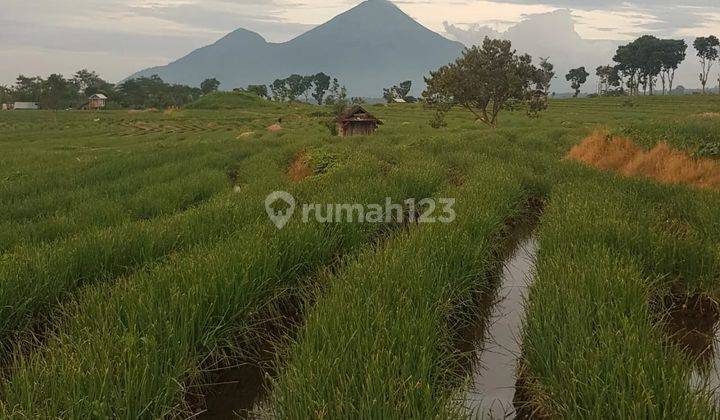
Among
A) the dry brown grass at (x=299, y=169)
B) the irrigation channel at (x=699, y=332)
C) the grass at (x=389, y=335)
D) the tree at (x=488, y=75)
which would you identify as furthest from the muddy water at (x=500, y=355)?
the tree at (x=488, y=75)

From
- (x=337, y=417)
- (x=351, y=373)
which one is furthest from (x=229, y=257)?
(x=337, y=417)

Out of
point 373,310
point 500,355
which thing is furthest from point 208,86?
point 373,310

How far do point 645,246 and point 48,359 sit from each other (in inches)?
289

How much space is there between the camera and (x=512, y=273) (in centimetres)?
816

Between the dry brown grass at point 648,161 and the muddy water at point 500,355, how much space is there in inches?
279

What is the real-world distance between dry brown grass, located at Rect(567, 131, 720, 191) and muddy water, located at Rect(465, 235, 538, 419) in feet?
23.2

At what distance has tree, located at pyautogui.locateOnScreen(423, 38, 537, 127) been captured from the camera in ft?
116

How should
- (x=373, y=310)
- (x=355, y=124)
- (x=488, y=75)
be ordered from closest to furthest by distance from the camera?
(x=373, y=310)
(x=488, y=75)
(x=355, y=124)

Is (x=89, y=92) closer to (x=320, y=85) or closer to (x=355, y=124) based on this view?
(x=320, y=85)

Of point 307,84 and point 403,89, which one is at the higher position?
point 307,84

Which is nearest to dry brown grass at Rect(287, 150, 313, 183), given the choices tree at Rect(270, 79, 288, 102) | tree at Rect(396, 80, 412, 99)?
tree at Rect(270, 79, 288, 102)

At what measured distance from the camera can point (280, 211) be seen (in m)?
9.61

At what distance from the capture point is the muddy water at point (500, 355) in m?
4.57

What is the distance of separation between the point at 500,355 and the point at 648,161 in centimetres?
1224
